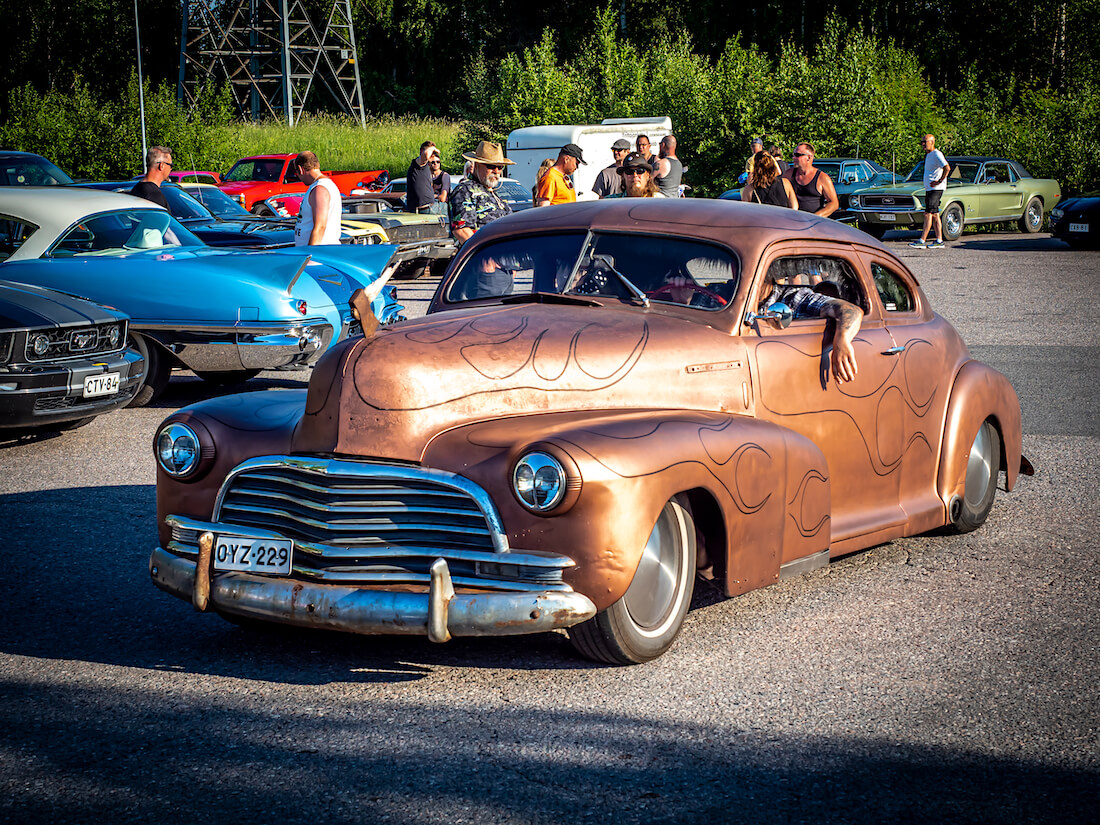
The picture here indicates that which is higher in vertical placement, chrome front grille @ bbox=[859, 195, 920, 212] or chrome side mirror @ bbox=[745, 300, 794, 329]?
chrome front grille @ bbox=[859, 195, 920, 212]

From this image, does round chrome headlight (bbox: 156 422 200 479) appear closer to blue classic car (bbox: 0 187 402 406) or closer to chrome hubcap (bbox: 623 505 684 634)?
chrome hubcap (bbox: 623 505 684 634)

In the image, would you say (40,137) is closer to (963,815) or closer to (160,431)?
(160,431)

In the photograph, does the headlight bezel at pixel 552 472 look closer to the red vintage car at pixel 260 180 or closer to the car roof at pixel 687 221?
the car roof at pixel 687 221

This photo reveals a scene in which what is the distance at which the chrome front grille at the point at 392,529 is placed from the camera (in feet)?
13.4

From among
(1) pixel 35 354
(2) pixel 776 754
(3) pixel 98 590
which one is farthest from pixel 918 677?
(1) pixel 35 354

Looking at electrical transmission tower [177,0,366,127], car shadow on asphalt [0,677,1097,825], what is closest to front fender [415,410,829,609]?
car shadow on asphalt [0,677,1097,825]

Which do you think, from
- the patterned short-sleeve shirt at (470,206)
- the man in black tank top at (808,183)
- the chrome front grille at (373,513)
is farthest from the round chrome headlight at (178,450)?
the man in black tank top at (808,183)

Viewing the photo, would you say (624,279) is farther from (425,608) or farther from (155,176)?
(155,176)

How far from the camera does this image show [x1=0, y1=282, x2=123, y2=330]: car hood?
327 inches

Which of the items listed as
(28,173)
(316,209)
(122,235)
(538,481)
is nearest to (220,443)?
(538,481)

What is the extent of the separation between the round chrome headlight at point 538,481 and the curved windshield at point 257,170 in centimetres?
2635

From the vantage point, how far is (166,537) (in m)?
4.78

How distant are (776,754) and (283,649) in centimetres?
197

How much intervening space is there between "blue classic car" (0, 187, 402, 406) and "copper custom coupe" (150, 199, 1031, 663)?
159 inches
